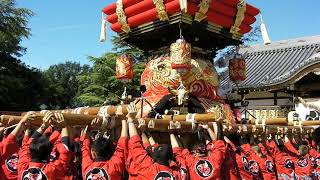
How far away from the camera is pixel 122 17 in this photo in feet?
25.6

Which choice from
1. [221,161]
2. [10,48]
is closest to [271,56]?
[10,48]

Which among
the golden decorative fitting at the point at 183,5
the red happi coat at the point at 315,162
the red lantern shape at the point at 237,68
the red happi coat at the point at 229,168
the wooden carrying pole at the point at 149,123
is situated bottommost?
the red happi coat at the point at 315,162

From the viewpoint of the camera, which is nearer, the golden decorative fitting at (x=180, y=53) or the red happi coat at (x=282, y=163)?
the red happi coat at (x=282, y=163)

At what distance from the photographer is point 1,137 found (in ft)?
12.7

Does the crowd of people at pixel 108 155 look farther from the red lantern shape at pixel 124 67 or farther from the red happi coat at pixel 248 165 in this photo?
the red lantern shape at pixel 124 67

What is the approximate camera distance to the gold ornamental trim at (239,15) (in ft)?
25.9

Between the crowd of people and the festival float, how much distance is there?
7.06 feet

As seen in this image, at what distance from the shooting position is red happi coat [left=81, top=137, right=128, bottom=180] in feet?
11.0

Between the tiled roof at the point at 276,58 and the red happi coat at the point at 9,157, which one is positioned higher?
the tiled roof at the point at 276,58

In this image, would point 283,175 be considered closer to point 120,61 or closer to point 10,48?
point 120,61

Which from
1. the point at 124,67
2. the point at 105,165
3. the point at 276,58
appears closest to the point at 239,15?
the point at 124,67

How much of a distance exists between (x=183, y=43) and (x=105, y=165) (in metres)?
3.86

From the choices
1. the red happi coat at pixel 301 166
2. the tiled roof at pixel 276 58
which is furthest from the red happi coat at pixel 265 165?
the tiled roof at pixel 276 58

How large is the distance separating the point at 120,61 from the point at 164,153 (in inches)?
217
